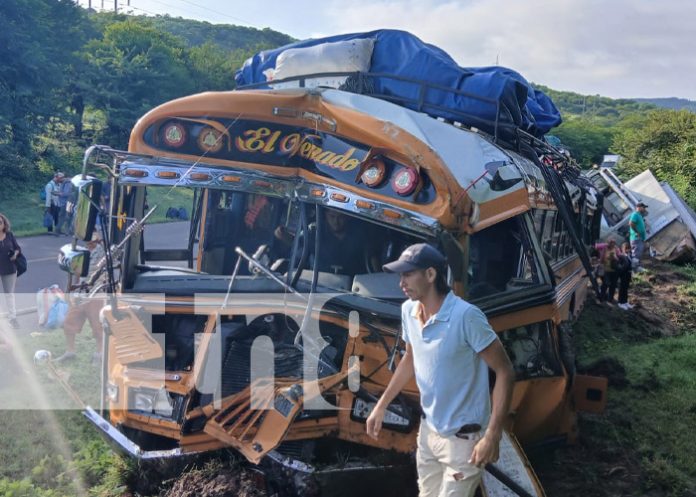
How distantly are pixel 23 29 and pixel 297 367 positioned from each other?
25817 mm

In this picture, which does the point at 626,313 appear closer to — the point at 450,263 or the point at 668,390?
the point at 668,390

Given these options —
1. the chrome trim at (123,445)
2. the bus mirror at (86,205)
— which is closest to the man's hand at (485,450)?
the chrome trim at (123,445)

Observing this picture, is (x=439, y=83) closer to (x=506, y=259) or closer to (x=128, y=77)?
(x=506, y=259)

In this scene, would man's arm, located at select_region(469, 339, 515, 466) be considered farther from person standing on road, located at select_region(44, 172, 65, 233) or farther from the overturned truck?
person standing on road, located at select_region(44, 172, 65, 233)

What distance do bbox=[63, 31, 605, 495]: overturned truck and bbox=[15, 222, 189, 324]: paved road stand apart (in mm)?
4577

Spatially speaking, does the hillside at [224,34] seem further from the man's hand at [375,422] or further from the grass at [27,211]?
the man's hand at [375,422]

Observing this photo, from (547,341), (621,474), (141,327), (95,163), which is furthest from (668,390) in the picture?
(95,163)

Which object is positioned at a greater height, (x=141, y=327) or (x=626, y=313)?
(x=141, y=327)

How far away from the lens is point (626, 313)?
11.8 metres

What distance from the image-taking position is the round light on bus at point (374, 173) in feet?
14.3

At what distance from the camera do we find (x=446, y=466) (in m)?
3.31

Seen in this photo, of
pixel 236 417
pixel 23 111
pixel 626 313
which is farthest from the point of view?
pixel 23 111

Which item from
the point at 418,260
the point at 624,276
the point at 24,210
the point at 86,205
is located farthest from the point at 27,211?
the point at 418,260

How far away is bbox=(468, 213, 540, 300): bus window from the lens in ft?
16.1
